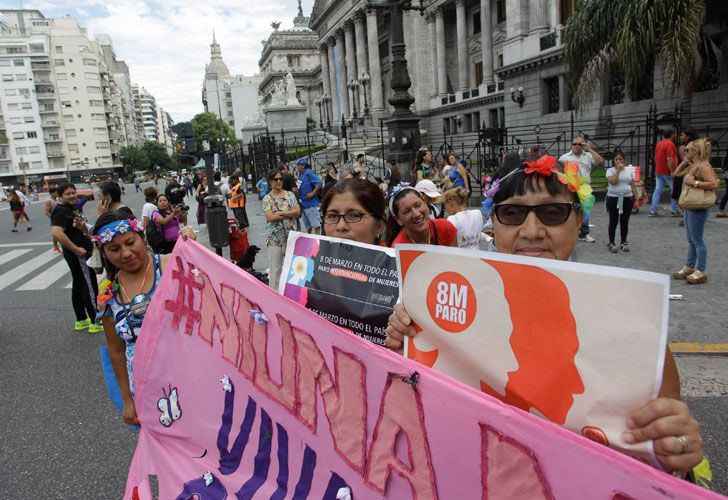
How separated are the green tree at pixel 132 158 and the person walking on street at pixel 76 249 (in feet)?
336

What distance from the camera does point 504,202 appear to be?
170cm

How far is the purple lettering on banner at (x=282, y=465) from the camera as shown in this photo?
6.40ft

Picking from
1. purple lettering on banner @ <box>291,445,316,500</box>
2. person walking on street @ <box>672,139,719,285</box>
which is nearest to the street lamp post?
person walking on street @ <box>672,139,719,285</box>

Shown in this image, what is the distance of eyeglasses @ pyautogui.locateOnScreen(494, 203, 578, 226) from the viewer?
5.38 feet

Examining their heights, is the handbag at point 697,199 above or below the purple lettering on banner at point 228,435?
above

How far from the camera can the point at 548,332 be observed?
1.24 m

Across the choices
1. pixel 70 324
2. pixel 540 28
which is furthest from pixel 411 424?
pixel 540 28

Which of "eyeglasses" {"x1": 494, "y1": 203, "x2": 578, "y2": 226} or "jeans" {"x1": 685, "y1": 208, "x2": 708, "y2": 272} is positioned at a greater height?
"eyeglasses" {"x1": 494, "y1": 203, "x2": 578, "y2": 226}

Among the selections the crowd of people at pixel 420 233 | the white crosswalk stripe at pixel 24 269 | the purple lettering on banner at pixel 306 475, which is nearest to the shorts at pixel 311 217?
the crowd of people at pixel 420 233

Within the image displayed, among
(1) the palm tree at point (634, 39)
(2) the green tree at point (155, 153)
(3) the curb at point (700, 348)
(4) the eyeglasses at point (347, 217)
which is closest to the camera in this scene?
(4) the eyeglasses at point (347, 217)

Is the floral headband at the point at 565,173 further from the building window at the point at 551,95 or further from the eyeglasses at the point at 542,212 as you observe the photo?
the building window at the point at 551,95

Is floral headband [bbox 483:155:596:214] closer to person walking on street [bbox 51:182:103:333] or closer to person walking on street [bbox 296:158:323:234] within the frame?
person walking on street [bbox 51:182:103:333]

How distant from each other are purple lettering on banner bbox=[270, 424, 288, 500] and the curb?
13.2 ft

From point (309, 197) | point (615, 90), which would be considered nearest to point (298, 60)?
point (615, 90)
